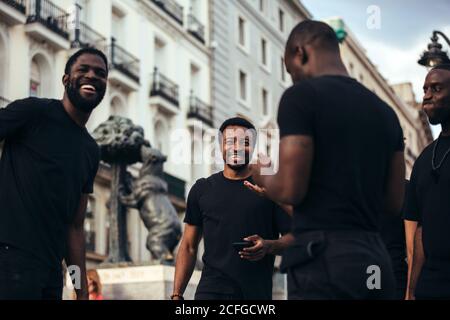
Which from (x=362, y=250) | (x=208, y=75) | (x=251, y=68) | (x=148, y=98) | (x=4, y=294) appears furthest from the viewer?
(x=251, y=68)

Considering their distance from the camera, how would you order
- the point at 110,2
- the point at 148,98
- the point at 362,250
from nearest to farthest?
1. the point at 362,250
2. the point at 110,2
3. the point at 148,98

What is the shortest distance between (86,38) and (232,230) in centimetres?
2061

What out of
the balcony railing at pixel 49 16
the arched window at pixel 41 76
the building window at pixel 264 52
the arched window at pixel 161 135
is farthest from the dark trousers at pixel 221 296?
the building window at pixel 264 52

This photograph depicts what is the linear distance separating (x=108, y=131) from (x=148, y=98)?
1644 centimetres

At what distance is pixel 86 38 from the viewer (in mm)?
24906

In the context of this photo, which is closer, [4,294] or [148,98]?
[4,294]

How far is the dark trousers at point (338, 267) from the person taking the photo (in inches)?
112

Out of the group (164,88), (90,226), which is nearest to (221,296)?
(90,226)

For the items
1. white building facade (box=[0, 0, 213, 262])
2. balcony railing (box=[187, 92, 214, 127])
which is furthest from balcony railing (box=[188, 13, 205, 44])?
balcony railing (box=[187, 92, 214, 127])

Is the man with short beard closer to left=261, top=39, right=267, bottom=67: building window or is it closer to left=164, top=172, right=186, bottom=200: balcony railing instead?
left=164, top=172, right=186, bottom=200: balcony railing

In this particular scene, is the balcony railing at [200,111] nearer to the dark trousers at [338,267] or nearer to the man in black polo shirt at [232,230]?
the man in black polo shirt at [232,230]

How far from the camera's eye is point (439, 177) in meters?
4.39
